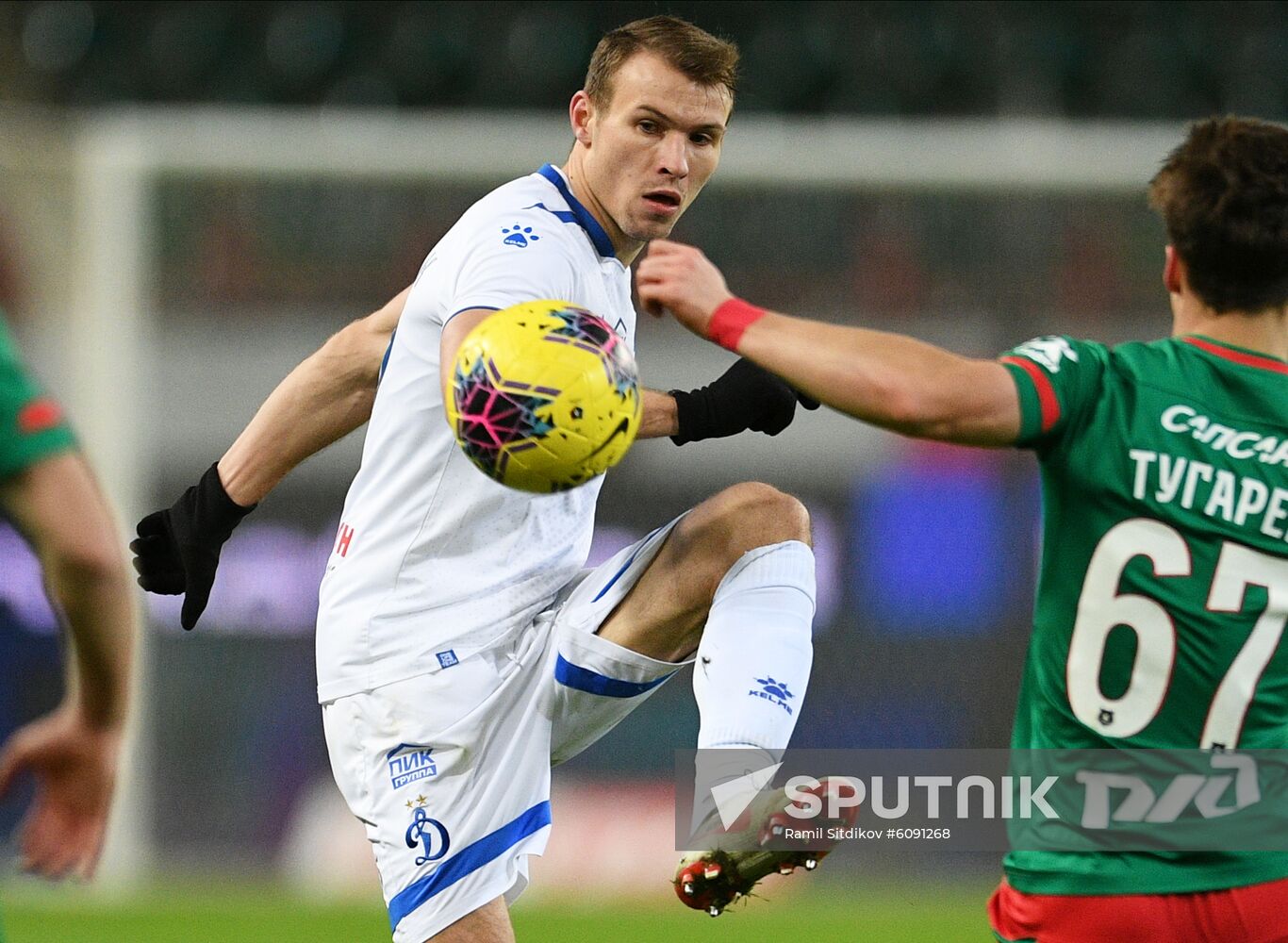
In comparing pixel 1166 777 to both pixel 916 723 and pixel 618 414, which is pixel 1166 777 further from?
pixel 916 723

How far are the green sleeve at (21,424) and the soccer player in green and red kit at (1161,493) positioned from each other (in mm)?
1202

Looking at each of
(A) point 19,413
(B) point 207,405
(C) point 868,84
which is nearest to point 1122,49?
(C) point 868,84

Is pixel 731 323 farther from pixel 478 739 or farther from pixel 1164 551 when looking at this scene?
pixel 478 739

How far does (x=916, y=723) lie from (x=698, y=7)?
5721 millimetres

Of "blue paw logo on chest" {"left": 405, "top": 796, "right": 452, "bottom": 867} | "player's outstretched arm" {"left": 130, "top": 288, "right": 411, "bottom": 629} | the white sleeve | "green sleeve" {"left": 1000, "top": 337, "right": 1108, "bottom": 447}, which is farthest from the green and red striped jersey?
"player's outstretched arm" {"left": 130, "top": 288, "right": 411, "bottom": 629}

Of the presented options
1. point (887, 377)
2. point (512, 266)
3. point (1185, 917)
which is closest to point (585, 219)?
point (512, 266)

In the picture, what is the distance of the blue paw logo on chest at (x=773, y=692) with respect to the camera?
161 inches

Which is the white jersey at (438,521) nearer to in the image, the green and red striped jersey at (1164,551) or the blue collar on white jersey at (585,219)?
the blue collar on white jersey at (585,219)

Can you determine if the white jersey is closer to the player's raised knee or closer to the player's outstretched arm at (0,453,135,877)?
the player's raised knee

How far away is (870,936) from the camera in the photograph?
848cm

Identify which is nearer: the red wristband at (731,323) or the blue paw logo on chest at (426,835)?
the red wristband at (731,323)

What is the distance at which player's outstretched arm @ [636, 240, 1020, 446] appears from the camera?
10.3ft

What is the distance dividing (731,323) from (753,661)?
1.05 m

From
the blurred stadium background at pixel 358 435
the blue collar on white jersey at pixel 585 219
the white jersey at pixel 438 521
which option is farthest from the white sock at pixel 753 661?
the blurred stadium background at pixel 358 435
